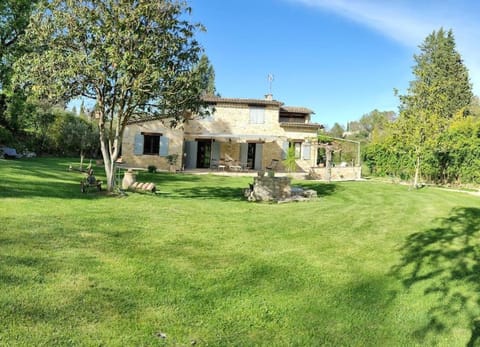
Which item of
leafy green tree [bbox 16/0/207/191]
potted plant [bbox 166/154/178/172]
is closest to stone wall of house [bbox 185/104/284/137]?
potted plant [bbox 166/154/178/172]

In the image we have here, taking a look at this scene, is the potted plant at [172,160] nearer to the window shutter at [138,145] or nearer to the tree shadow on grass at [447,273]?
the window shutter at [138,145]

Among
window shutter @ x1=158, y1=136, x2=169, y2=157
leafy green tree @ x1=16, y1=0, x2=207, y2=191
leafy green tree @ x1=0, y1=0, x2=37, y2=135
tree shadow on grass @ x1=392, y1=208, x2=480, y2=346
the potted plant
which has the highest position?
leafy green tree @ x1=0, y1=0, x2=37, y2=135

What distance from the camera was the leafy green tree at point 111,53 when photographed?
432 inches

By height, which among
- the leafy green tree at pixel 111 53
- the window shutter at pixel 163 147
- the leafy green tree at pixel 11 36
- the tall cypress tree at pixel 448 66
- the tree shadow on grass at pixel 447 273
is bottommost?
the tree shadow on grass at pixel 447 273

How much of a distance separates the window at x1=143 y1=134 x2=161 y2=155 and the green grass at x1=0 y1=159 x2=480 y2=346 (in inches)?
772

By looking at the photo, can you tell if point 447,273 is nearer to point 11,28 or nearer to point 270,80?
point 11,28

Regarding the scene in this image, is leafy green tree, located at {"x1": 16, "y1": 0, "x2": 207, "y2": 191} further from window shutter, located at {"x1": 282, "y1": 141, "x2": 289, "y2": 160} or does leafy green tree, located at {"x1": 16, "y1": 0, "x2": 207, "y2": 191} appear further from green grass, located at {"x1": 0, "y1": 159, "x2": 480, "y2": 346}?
window shutter, located at {"x1": 282, "y1": 141, "x2": 289, "y2": 160}

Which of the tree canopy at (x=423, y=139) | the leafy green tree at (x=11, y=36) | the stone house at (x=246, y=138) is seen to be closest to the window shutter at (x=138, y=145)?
the stone house at (x=246, y=138)

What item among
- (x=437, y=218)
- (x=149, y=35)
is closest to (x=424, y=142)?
(x=437, y=218)

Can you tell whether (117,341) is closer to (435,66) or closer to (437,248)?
(437,248)

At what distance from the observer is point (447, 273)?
652 centimetres

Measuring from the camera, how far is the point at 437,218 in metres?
10.5

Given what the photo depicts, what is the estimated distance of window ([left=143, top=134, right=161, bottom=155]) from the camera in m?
29.4

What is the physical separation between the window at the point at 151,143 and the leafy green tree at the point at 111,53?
16.8 m
